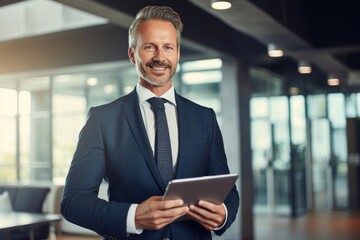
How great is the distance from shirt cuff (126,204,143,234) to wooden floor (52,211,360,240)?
5312mm

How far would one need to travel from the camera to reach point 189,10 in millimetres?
5195

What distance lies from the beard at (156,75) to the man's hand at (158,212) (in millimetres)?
355

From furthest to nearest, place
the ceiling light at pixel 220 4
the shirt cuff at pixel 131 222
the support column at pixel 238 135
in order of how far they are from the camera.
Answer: the support column at pixel 238 135
the ceiling light at pixel 220 4
the shirt cuff at pixel 131 222

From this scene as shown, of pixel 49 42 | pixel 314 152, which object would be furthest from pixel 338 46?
pixel 49 42

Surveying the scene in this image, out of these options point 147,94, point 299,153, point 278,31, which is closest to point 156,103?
point 147,94

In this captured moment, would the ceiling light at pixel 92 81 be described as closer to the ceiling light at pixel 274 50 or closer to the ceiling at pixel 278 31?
the ceiling at pixel 278 31

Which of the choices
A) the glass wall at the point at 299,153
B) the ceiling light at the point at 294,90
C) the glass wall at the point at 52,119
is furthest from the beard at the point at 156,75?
the ceiling light at the point at 294,90

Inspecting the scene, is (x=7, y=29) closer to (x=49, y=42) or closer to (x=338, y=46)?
(x=49, y=42)

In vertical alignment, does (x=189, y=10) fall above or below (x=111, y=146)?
above

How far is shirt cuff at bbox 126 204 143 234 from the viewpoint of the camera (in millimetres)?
1270

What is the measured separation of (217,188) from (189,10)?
13.7 feet

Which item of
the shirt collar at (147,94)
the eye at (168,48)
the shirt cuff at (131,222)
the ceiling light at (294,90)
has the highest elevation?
the ceiling light at (294,90)

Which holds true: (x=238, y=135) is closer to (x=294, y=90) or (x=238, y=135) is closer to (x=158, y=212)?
(x=294, y=90)

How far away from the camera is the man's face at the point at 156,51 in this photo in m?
1.37
